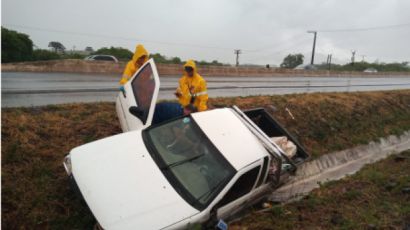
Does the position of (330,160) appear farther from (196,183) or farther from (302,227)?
(196,183)

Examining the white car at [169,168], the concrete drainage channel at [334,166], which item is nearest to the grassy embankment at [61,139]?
the concrete drainage channel at [334,166]

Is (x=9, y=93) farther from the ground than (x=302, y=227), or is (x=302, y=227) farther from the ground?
(x=9, y=93)

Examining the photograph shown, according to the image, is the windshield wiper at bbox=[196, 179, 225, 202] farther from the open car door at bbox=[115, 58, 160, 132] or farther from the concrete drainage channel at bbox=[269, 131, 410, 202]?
the concrete drainage channel at bbox=[269, 131, 410, 202]

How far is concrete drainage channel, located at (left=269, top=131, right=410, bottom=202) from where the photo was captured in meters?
6.47

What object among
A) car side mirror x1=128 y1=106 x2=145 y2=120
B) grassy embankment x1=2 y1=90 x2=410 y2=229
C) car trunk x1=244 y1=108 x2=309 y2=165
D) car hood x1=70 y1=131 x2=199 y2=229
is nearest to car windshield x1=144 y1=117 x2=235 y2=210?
car hood x1=70 y1=131 x2=199 y2=229

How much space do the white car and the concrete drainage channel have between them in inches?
49.7

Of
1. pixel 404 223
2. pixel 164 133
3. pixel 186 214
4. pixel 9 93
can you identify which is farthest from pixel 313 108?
pixel 9 93

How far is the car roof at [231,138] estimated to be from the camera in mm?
4293

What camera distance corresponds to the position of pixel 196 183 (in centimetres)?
391

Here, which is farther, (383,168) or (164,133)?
(383,168)

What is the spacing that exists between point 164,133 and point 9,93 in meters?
5.94

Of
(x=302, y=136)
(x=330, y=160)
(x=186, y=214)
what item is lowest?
(x=330, y=160)

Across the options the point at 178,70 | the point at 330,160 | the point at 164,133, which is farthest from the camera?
the point at 178,70

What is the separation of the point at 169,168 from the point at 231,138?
1089mm
